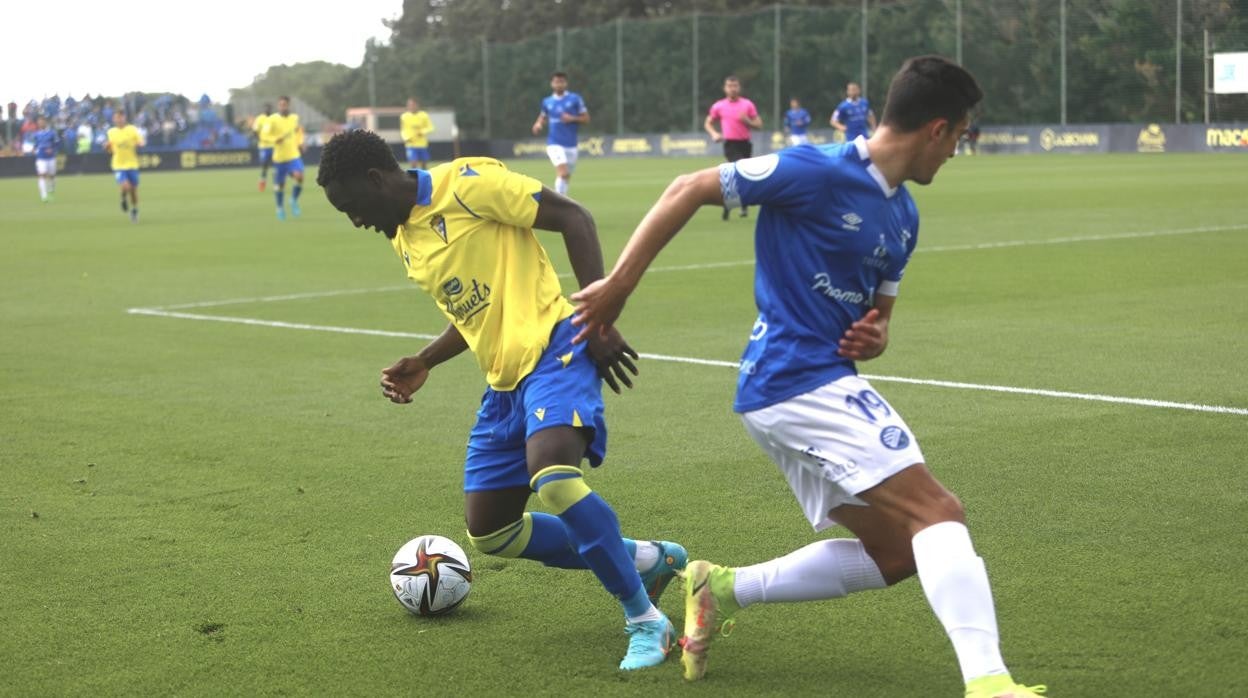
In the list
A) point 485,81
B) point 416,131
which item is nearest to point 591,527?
point 416,131

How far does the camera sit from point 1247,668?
457 cm

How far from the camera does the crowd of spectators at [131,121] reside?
5988 cm

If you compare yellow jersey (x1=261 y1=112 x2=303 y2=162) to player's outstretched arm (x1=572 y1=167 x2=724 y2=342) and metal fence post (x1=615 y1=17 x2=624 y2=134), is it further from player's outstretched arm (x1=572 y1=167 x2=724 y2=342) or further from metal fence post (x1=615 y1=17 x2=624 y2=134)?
metal fence post (x1=615 y1=17 x2=624 y2=134)

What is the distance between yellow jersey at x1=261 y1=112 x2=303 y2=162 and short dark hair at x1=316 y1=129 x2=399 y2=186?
26861 mm

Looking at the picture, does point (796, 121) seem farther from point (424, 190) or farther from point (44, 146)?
point (424, 190)

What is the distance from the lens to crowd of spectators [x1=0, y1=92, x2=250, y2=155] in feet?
196

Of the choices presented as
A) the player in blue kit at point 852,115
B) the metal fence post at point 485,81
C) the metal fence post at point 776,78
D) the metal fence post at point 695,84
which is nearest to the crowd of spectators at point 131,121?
the metal fence post at point 485,81

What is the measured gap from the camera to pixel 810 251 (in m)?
4.30

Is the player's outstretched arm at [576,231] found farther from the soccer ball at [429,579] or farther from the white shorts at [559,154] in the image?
the white shorts at [559,154]

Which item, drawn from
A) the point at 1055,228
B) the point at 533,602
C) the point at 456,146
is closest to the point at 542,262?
the point at 533,602

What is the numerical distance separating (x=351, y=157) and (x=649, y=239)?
1.34 meters

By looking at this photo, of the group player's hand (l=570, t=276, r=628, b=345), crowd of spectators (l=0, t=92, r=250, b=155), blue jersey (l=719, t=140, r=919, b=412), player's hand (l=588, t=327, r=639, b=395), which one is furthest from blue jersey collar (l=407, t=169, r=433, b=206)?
crowd of spectators (l=0, t=92, r=250, b=155)

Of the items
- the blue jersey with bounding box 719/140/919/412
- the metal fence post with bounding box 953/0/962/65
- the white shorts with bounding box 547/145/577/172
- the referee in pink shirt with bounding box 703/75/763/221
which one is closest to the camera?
the blue jersey with bounding box 719/140/919/412

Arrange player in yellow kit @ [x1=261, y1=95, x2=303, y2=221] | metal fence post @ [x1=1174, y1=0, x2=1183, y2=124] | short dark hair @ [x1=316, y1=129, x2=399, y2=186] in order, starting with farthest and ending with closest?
metal fence post @ [x1=1174, y1=0, x2=1183, y2=124] < player in yellow kit @ [x1=261, y1=95, x2=303, y2=221] < short dark hair @ [x1=316, y1=129, x2=399, y2=186]
